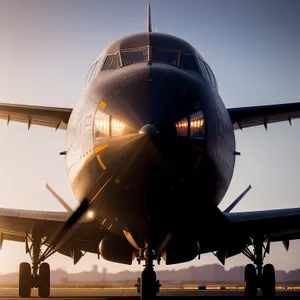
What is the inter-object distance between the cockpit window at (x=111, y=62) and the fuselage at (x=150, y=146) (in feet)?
0.53

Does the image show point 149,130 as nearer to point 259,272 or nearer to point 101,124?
point 101,124

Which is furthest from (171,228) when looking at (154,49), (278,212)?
(278,212)

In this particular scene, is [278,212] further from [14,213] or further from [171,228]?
[14,213]

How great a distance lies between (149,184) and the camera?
1095 cm

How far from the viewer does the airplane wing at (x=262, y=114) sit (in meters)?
17.7

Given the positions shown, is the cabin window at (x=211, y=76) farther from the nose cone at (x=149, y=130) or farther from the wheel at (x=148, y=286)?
the nose cone at (x=149, y=130)

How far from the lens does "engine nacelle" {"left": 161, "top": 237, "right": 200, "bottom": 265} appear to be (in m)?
14.0

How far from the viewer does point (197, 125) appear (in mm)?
11062

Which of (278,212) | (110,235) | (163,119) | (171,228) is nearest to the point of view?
(163,119)

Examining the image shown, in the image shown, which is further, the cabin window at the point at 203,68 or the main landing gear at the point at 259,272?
the main landing gear at the point at 259,272

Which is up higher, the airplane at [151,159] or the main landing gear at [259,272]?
the airplane at [151,159]

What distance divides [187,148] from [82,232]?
18.2 ft

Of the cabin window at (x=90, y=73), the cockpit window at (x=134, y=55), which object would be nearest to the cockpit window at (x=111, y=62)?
the cockpit window at (x=134, y=55)

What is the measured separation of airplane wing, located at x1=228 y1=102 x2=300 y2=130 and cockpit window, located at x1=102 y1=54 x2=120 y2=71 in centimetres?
420
